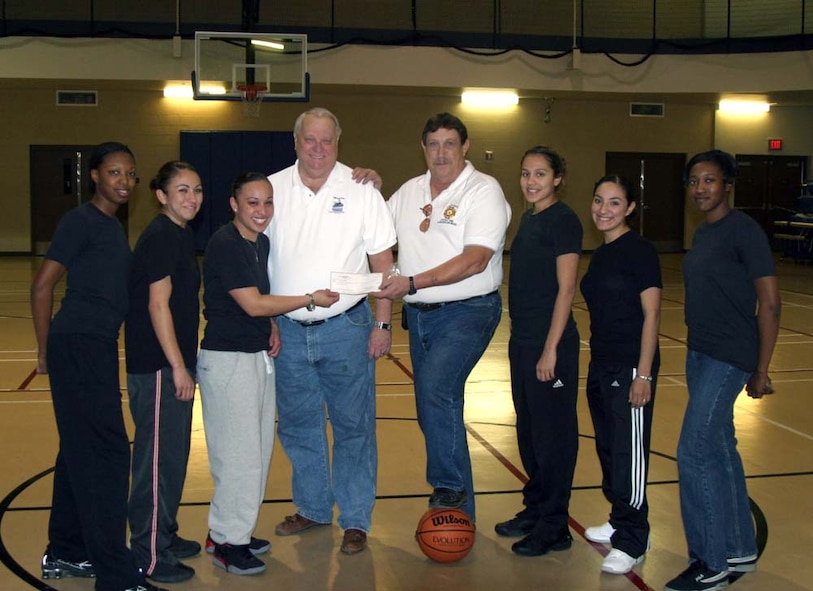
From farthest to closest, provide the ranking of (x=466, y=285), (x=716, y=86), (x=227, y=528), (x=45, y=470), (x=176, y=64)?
(x=716, y=86)
(x=176, y=64)
(x=45, y=470)
(x=466, y=285)
(x=227, y=528)

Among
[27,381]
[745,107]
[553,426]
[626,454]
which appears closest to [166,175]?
[553,426]

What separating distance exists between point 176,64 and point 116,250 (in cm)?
1410

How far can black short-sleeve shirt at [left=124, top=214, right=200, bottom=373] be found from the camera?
3641mm

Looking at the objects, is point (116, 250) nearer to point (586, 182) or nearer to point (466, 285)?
point (466, 285)

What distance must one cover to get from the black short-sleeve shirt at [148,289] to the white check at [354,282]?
0.57m

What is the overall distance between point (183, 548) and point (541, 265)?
2.02 m

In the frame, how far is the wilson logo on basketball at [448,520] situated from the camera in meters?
3.98

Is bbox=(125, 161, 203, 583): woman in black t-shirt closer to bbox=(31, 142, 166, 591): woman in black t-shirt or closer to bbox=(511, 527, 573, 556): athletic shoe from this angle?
bbox=(31, 142, 166, 591): woman in black t-shirt

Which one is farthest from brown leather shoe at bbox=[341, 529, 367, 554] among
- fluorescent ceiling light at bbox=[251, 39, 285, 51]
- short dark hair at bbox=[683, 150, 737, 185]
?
fluorescent ceiling light at bbox=[251, 39, 285, 51]

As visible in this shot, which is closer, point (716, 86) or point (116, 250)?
point (116, 250)

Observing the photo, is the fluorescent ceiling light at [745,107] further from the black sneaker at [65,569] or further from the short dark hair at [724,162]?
the black sneaker at [65,569]

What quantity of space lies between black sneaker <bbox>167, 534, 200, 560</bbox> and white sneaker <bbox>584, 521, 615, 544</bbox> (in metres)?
1.78

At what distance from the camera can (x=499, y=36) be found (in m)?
17.7

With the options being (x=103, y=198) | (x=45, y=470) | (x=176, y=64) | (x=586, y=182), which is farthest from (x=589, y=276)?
(x=586, y=182)
